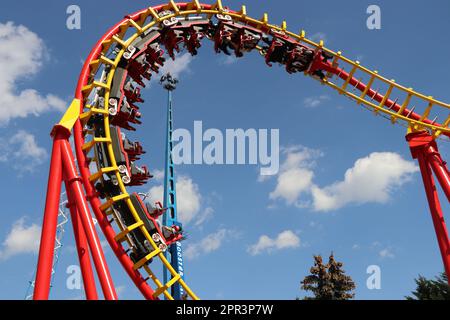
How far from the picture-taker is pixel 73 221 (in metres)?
10.7

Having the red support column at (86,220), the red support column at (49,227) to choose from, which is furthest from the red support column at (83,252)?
the red support column at (49,227)

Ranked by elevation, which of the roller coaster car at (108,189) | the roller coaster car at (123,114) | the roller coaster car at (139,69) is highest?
the roller coaster car at (139,69)

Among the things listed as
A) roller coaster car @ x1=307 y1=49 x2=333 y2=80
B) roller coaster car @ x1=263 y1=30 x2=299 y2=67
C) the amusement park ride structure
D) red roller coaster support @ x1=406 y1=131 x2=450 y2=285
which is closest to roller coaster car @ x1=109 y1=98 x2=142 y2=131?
the amusement park ride structure

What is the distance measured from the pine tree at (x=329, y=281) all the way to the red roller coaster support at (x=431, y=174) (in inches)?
543

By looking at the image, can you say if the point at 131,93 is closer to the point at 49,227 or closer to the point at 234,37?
the point at 234,37

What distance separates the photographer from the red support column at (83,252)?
9.98m

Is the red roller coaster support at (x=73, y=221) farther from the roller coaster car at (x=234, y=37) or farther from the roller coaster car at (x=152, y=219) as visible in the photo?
the roller coaster car at (x=234, y=37)

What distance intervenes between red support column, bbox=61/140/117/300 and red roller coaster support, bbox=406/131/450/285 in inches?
326

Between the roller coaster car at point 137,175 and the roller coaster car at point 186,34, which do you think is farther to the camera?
the roller coaster car at point 186,34

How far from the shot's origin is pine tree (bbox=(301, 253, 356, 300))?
26.2m

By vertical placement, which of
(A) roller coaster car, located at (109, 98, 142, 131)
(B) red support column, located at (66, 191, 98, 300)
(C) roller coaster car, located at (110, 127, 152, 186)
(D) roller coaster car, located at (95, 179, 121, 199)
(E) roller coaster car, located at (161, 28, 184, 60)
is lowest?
(B) red support column, located at (66, 191, 98, 300)

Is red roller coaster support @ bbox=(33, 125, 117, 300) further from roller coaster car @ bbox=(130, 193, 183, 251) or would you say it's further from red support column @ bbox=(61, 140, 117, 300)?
roller coaster car @ bbox=(130, 193, 183, 251)

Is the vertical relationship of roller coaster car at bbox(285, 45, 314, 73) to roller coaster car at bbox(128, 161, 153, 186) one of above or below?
above

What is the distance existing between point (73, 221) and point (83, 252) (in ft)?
2.34
